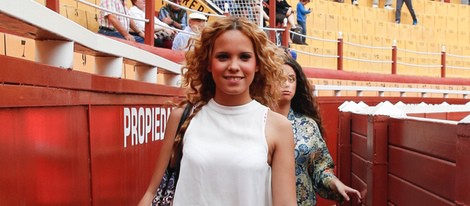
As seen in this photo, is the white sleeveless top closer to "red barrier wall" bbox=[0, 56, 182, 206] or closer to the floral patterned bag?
the floral patterned bag

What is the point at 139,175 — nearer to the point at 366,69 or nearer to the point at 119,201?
the point at 119,201

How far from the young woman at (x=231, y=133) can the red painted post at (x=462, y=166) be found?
623 millimetres

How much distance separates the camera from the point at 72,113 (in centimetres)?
244

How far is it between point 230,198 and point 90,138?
104 centimetres

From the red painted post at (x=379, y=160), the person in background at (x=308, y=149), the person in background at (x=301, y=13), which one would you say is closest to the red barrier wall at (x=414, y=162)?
the red painted post at (x=379, y=160)

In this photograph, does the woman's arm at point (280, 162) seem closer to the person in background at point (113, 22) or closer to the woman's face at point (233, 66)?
the woman's face at point (233, 66)

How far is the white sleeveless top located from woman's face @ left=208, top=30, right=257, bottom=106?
63 mm

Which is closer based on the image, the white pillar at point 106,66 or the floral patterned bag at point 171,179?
the floral patterned bag at point 171,179

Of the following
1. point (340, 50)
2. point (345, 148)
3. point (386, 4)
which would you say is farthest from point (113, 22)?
point (386, 4)

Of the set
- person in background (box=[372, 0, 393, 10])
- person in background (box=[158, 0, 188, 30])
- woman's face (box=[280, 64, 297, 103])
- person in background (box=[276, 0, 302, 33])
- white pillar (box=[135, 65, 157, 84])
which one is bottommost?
woman's face (box=[280, 64, 297, 103])

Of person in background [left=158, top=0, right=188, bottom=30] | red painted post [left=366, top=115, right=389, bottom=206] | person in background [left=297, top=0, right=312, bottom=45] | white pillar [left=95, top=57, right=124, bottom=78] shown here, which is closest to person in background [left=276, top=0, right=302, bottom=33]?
person in background [left=297, top=0, right=312, bottom=45]

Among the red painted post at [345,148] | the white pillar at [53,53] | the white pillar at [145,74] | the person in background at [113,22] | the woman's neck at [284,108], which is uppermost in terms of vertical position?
the person in background at [113,22]

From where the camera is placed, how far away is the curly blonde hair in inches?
76.4

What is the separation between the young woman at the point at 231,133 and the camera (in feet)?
5.90
